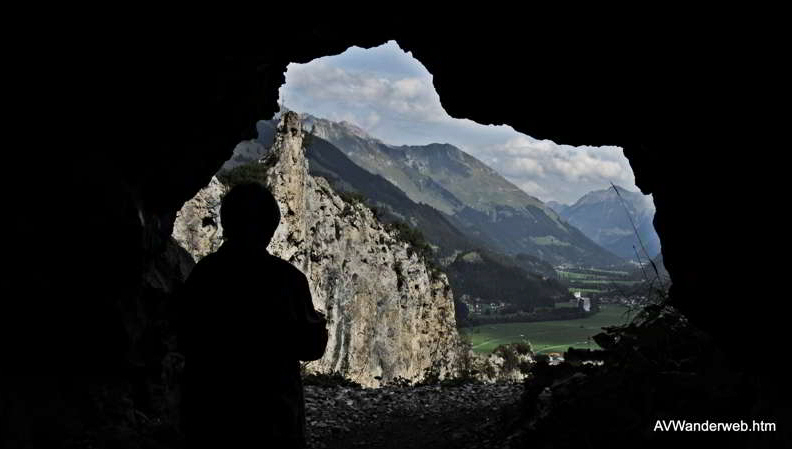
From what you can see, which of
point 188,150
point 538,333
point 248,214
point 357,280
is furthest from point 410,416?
point 538,333

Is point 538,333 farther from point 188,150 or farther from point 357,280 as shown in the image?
point 188,150

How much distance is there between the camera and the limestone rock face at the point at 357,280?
50.5m

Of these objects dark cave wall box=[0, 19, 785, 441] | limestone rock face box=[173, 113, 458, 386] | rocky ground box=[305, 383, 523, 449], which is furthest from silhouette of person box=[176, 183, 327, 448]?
limestone rock face box=[173, 113, 458, 386]

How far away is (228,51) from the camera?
25.4 ft

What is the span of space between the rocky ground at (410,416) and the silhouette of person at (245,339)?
516 centimetres

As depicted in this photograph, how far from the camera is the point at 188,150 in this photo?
31.0 feet

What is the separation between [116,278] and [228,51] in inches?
147

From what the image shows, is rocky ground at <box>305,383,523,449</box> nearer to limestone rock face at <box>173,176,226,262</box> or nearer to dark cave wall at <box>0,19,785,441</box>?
dark cave wall at <box>0,19,785,441</box>

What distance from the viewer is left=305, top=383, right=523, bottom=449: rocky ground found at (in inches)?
368

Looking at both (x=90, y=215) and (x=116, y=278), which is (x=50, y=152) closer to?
(x=90, y=215)

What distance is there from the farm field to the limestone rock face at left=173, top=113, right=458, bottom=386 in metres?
48.4

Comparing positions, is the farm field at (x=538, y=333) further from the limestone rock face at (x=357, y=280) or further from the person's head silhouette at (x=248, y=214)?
the person's head silhouette at (x=248, y=214)

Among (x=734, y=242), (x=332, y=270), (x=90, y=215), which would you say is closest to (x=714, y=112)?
(x=734, y=242)

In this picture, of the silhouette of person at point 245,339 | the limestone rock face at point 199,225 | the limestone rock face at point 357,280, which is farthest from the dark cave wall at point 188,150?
the limestone rock face at point 357,280
